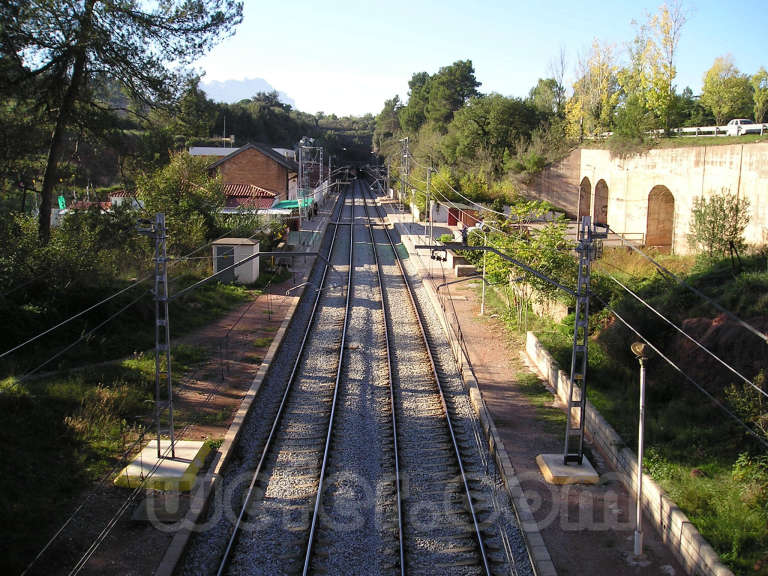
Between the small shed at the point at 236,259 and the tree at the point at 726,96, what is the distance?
1212 inches

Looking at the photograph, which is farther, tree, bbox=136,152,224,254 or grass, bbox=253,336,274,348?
tree, bbox=136,152,224,254

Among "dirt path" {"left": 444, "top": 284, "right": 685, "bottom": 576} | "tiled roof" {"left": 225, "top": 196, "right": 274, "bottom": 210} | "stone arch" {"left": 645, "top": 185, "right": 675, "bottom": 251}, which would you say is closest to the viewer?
"dirt path" {"left": 444, "top": 284, "right": 685, "bottom": 576}

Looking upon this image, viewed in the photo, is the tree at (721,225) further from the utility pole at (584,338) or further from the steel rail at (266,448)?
the steel rail at (266,448)

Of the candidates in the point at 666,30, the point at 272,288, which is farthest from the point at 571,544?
the point at 666,30

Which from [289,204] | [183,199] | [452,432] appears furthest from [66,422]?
[289,204]


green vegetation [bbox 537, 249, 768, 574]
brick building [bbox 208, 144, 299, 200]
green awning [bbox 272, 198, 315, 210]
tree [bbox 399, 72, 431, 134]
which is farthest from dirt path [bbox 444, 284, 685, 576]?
tree [bbox 399, 72, 431, 134]

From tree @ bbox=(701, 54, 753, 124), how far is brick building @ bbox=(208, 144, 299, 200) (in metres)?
28.8

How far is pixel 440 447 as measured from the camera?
11.8 m

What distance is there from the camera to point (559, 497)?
32.1 ft

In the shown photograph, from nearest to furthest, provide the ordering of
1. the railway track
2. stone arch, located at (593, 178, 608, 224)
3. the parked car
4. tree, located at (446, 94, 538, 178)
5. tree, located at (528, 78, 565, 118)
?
the railway track < the parked car < stone arch, located at (593, 178, 608, 224) < tree, located at (446, 94, 538, 178) < tree, located at (528, 78, 565, 118)

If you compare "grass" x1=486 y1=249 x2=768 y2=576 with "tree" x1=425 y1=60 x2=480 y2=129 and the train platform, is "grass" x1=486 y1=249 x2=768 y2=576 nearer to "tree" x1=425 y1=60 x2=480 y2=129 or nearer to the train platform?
the train platform

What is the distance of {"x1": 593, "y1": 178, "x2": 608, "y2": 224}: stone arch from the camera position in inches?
1371

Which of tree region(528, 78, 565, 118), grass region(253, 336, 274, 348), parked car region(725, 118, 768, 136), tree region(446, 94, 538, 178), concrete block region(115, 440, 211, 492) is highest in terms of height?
tree region(528, 78, 565, 118)

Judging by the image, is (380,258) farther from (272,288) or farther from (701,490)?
(701,490)
